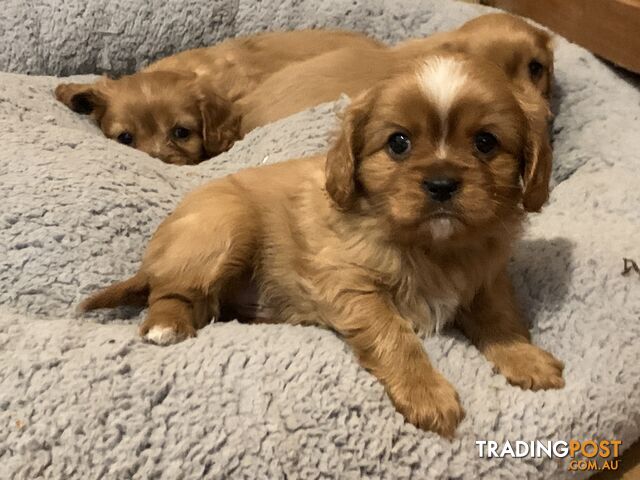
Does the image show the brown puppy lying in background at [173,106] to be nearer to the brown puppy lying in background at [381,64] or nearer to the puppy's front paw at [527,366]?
the brown puppy lying in background at [381,64]

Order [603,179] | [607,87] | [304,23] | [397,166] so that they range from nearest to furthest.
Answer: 1. [397,166]
2. [603,179]
3. [607,87]
4. [304,23]

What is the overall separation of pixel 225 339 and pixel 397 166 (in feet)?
1.89

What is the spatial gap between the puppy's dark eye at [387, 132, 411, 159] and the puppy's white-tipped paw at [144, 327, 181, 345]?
0.69 meters

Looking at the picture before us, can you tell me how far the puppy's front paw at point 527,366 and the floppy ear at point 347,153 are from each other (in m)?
0.53

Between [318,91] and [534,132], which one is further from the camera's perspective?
[318,91]

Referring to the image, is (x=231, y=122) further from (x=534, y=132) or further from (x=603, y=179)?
(x=534, y=132)

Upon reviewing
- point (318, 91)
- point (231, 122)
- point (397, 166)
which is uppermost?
point (397, 166)

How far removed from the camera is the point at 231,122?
3.45 meters

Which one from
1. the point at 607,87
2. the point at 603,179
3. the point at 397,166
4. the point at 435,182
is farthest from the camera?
the point at 607,87

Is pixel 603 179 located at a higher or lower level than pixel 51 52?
higher

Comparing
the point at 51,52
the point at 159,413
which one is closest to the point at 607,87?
the point at 159,413

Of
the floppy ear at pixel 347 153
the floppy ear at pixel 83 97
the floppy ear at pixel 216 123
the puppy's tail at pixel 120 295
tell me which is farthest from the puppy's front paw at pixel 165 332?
the floppy ear at pixel 83 97

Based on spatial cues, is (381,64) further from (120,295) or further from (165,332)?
(165,332)

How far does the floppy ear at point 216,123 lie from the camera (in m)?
3.37
